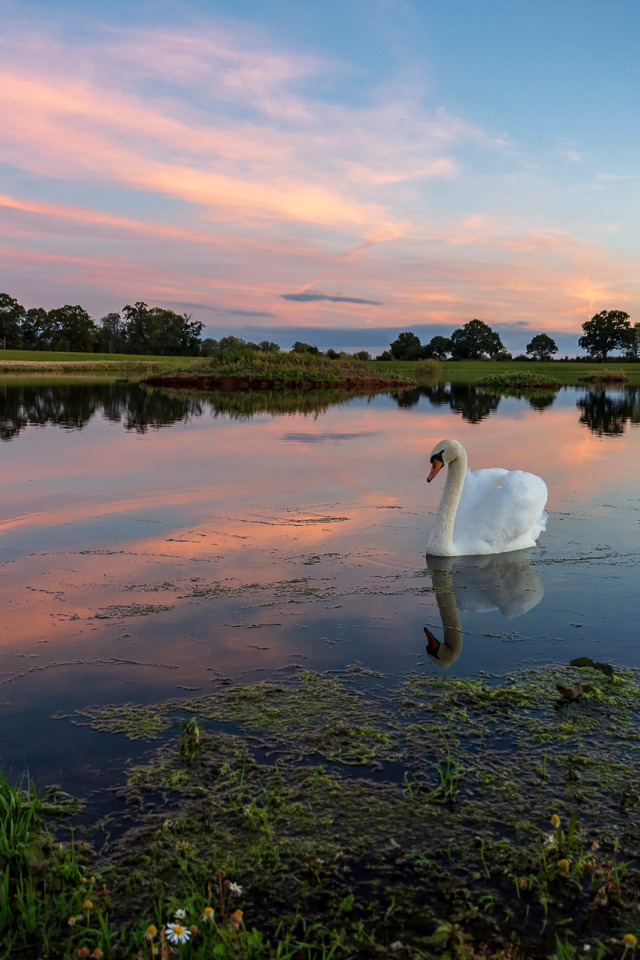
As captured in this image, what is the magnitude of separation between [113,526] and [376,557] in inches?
134

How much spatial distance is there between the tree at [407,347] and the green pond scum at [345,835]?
111 metres

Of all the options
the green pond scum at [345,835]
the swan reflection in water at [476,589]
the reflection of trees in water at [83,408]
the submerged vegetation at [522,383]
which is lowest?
the green pond scum at [345,835]

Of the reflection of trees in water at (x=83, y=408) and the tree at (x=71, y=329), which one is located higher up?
the tree at (x=71, y=329)

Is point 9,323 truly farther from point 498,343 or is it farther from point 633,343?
point 633,343

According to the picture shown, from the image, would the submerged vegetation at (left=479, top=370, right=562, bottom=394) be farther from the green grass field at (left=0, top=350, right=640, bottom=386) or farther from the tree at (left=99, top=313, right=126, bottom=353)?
the tree at (left=99, top=313, right=126, bottom=353)

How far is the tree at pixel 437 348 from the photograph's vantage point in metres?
113

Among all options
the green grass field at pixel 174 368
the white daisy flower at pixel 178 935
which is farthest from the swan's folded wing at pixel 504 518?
the green grass field at pixel 174 368

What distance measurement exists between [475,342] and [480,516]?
111m

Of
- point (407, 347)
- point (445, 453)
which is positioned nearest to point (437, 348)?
point (407, 347)

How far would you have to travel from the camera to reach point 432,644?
5723mm

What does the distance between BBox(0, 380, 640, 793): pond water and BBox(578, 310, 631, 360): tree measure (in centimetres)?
11914

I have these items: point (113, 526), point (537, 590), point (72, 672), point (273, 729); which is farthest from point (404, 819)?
point (113, 526)

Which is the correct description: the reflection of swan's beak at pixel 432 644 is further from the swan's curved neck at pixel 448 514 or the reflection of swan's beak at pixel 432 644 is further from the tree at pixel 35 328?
the tree at pixel 35 328

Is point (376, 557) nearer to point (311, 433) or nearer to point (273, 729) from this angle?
point (273, 729)
